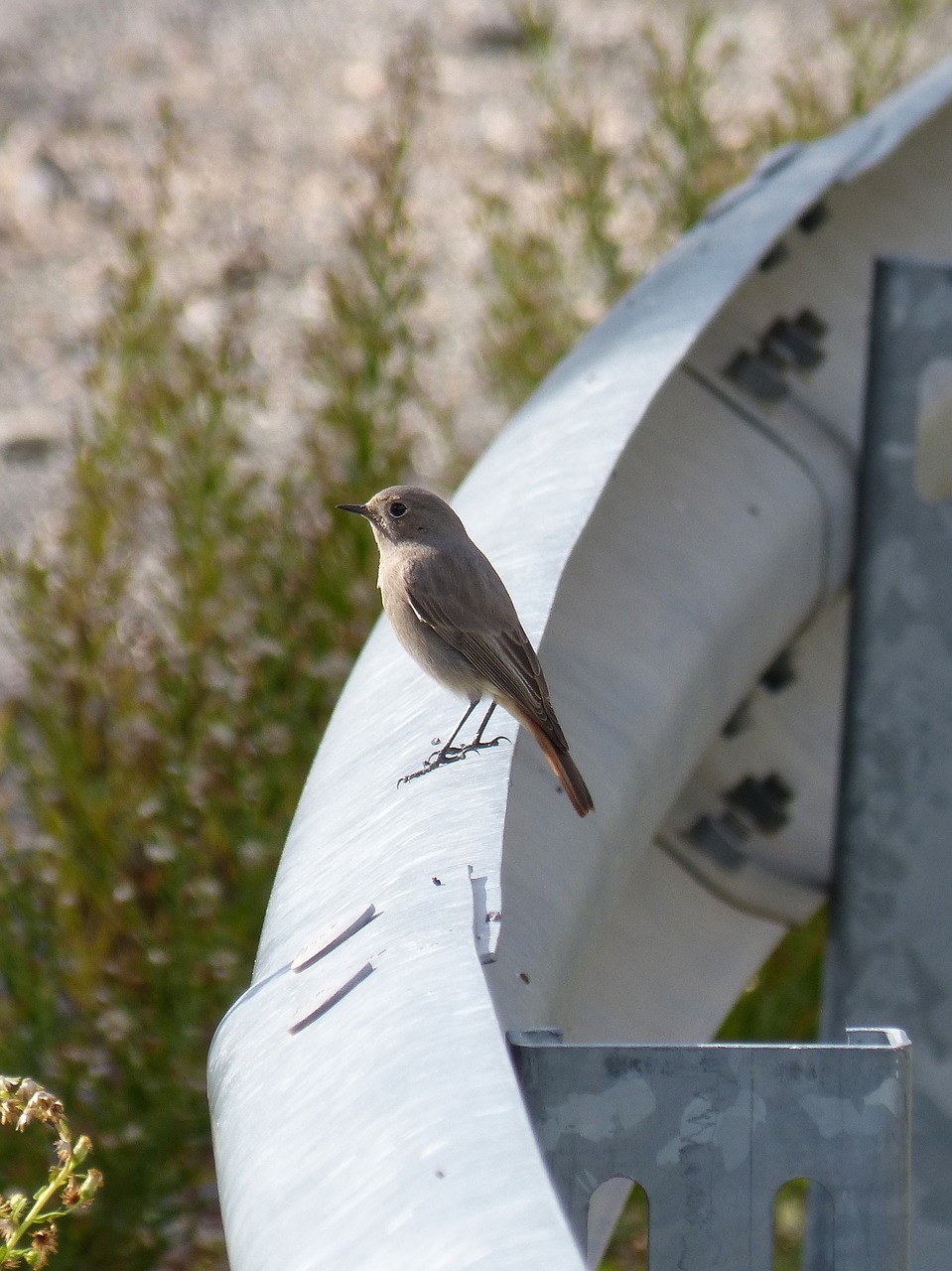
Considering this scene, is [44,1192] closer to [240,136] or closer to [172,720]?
[172,720]

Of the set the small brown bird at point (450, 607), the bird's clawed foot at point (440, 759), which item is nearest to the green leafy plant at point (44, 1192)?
the bird's clawed foot at point (440, 759)

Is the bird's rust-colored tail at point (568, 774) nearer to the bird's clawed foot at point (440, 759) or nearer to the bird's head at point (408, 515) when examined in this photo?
the bird's clawed foot at point (440, 759)

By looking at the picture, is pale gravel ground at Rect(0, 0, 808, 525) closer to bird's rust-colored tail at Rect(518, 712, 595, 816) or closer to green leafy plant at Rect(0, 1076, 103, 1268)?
bird's rust-colored tail at Rect(518, 712, 595, 816)

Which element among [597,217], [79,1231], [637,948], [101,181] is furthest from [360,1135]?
[101,181]

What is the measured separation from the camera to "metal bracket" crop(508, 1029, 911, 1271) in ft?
4.76

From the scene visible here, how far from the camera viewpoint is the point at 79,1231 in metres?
3.71

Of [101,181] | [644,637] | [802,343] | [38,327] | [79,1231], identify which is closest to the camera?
[644,637]

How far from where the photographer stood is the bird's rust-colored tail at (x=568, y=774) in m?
2.12

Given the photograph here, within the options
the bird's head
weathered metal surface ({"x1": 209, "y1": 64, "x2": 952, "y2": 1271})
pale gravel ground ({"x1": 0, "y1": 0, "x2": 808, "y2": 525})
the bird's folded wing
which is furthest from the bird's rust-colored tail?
pale gravel ground ({"x1": 0, "y1": 0, "x2": 808, "y2": 525})

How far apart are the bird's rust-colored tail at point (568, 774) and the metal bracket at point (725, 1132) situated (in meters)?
0.65

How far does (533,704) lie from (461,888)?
112 cm

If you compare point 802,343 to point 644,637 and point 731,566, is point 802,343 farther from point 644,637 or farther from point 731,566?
point 644,637

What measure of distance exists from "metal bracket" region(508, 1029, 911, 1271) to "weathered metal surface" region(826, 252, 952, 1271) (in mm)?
1441

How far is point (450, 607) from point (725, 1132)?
204 cm
